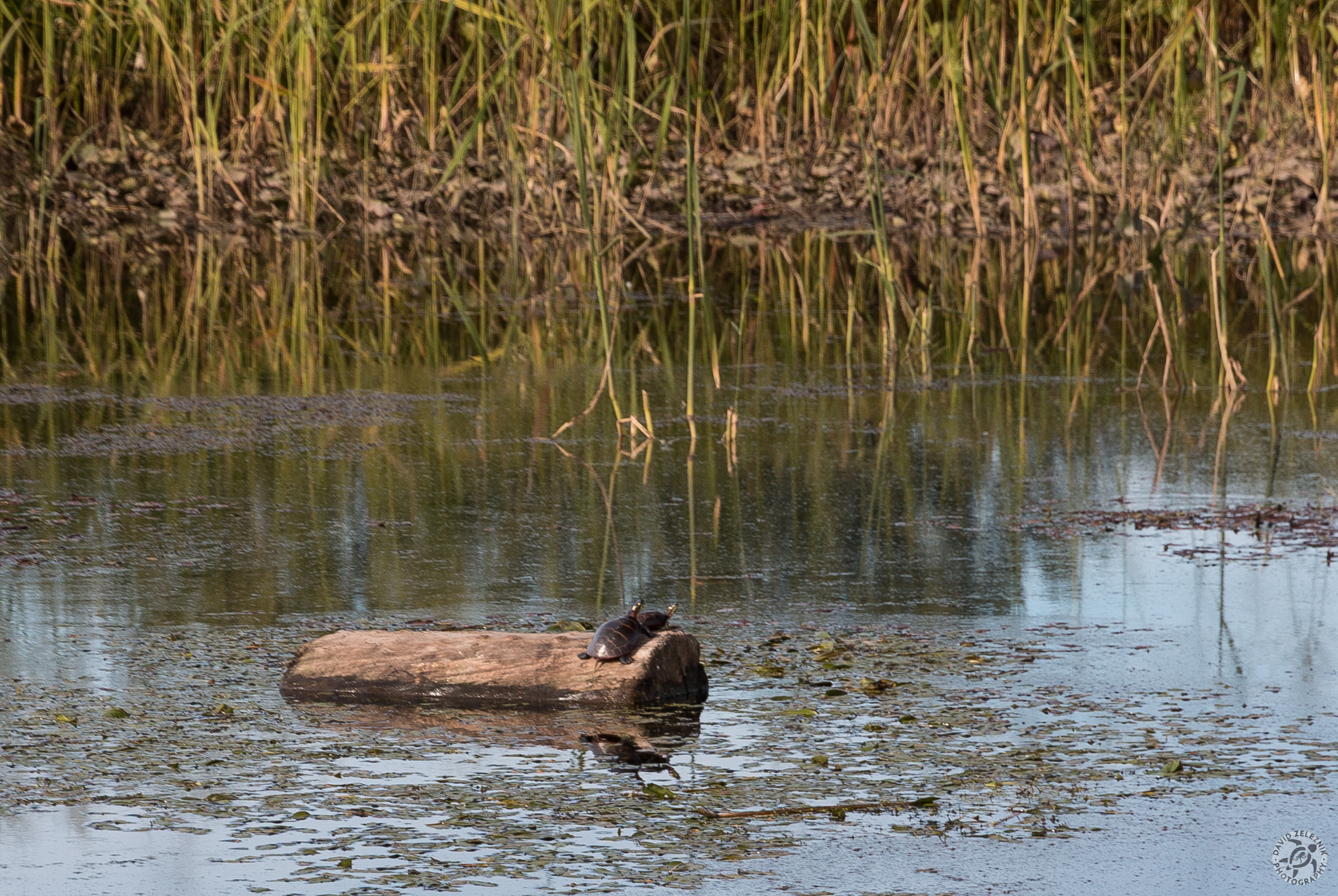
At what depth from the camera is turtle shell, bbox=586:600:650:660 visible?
14.8ft

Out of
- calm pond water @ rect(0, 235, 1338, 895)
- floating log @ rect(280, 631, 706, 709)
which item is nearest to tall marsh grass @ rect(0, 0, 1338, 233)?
calm pond water @ rect(0, 235, 1338, 895)

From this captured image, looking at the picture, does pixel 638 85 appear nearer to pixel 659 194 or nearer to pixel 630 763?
pixel 659 194

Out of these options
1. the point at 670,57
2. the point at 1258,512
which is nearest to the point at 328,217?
the point at 670,57

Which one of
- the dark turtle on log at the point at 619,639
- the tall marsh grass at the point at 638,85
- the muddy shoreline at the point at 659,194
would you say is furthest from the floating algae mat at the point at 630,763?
the muddy shoreline at the point at 659,194

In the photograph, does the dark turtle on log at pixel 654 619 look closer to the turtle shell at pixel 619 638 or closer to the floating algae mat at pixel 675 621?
the turtle shell at pixel 619 638

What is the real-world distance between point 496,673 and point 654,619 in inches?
15.1

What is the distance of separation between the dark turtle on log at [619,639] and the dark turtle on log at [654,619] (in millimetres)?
13

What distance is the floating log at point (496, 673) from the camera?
14.9 feet

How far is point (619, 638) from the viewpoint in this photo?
452cm

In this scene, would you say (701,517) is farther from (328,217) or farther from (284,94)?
(328,217)

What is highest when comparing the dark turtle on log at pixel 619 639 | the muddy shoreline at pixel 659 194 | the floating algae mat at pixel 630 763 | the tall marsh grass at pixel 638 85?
the tall marsh grass at pixel 638 85

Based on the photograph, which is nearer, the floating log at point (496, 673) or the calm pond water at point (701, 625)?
the calm pond water at point (701, 625)

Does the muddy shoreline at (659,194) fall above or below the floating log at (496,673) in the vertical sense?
above

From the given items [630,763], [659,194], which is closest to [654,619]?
[630,763]
